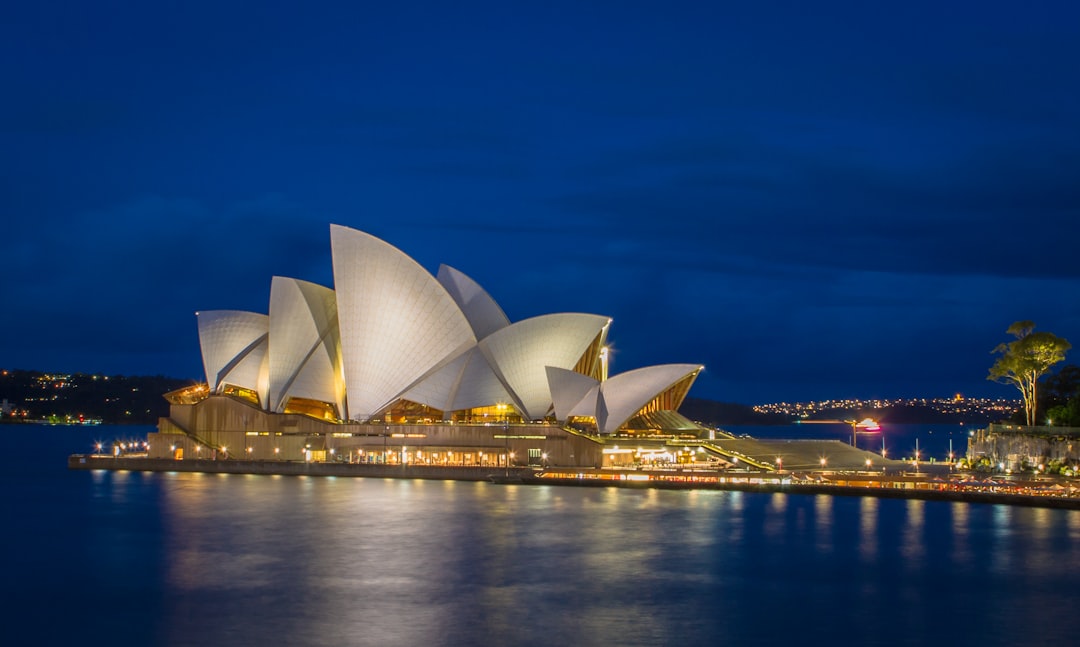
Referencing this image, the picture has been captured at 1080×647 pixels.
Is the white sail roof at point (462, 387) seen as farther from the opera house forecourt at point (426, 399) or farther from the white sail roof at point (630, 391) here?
the white sail roof at point (630, 391)

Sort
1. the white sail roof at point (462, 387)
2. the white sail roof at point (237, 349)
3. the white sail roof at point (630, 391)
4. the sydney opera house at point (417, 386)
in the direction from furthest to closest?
the white sail roof at point (237, 349) < the white sail roof at point (462, 387) < the white sail roof at point (630, 391) < the sydney opera house at point (417, 386)

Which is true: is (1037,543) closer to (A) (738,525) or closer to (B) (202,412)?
(A) (738,525)

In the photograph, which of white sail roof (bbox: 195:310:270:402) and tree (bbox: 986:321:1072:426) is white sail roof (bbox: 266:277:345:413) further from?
tree (bbox: 986:321:1072:426)

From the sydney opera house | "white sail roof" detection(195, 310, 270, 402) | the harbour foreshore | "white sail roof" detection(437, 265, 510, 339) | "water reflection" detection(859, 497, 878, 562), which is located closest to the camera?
"water reflection" detection(859, 497, 878, 562)

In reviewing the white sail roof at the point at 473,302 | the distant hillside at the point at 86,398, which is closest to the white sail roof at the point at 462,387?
the white sail roof at the point at 473,302

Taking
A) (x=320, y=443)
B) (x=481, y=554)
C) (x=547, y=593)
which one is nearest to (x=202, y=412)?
(x=320, y=443)

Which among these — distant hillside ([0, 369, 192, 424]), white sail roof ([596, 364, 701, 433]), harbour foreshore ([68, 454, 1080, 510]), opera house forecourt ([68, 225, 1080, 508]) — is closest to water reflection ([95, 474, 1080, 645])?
harbour foreshore ([68, 454, 1080, 510])
